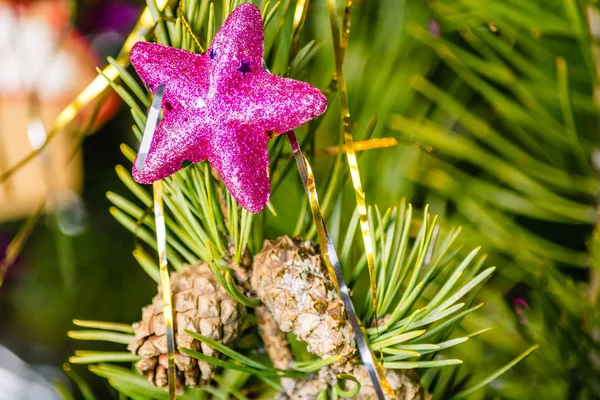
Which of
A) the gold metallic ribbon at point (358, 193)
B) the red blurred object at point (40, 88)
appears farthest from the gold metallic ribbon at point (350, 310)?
the red blurred object at point (40, 88)

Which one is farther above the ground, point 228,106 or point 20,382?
point 228,106

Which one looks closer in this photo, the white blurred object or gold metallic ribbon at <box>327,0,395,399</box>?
gold metallic ribbon at <box>327,0,395,399</box>

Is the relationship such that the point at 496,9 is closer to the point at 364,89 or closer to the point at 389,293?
the point at 364,89

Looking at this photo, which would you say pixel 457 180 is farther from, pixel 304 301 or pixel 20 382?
pixel 20 382

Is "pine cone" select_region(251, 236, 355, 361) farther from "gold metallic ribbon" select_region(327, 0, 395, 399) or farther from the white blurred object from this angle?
the white blurred object

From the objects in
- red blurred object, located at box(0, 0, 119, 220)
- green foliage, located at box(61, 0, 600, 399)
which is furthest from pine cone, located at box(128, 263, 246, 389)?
red blurred object, located at box(0, 0, 119, 220)

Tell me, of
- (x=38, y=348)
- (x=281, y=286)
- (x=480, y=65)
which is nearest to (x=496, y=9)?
(x=480, y=65)

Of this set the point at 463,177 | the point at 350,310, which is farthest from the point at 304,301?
the point at 463,177
